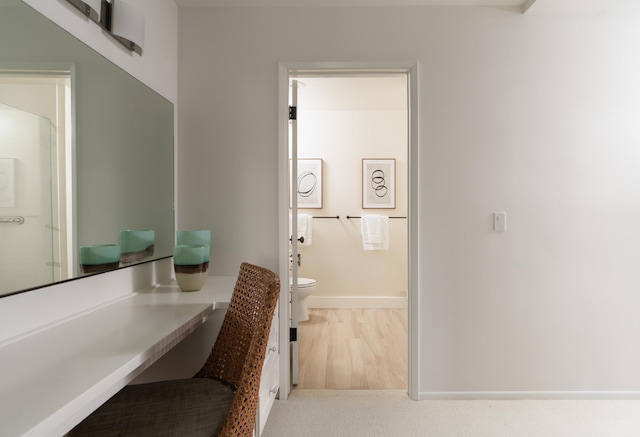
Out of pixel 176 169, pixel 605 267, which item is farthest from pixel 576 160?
pixel 176 169

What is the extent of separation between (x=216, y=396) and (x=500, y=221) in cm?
177

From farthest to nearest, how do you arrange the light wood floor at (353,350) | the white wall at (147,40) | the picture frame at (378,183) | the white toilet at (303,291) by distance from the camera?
the picture frame at (378,183) → the white toilet at (303,291) → the light wood floor at (353,350) → the white wall at (147,40)

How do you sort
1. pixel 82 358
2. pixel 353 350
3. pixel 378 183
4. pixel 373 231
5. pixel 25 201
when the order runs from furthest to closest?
pixel 378 183
pixel 373 231
pixel 353 350
pixel 25 201
pixel 82 358

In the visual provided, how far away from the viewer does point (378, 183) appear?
13.7 ft

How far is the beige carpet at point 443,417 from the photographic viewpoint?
6.01 ft

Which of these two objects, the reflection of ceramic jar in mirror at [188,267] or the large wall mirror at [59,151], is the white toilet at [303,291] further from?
the large wall mirror at [59,151]

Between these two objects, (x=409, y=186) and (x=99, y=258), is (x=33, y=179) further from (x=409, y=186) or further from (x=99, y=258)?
(x=409, y=186)

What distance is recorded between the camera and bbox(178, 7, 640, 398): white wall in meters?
2.10

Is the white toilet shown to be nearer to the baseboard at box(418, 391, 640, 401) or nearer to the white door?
the white door

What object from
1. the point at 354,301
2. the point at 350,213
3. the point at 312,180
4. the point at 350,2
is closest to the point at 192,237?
the point at 350,2

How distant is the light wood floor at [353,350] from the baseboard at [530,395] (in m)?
0.28

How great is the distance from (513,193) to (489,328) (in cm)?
81

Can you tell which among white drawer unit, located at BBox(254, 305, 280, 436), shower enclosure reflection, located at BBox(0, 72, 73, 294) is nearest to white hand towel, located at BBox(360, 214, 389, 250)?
white drawer unit, located at BBox(254, 305, 280, 436)

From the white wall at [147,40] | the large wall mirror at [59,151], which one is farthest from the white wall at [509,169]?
the large wall mirror at [59,151]
